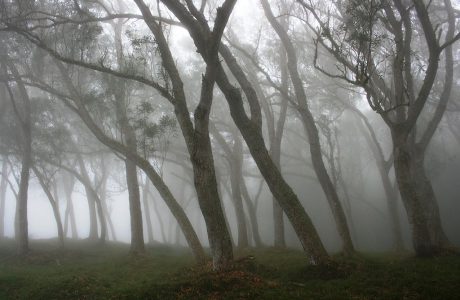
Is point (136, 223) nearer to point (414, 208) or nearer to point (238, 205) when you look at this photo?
point (238, 205)

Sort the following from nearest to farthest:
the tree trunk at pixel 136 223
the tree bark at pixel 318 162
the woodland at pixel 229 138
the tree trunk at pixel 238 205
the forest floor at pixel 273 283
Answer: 1. the forest floor at pixel 273 283
2. the woodland at pixel 229 138
3. the tree bark at pixel 318 162
4. the tree trunk at pixel 136 223
5. the tree trunk at pixel 238 205

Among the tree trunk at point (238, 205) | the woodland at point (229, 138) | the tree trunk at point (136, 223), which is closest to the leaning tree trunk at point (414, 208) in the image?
the woodland at point (229, 138)

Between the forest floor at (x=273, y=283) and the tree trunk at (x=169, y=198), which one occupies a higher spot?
the tree trunk at (x=169, y=198)

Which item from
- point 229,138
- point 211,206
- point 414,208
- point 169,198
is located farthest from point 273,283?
point 229,138

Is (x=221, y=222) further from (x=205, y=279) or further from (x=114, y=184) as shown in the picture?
(x=114, y=184)

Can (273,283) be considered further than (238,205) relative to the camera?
No

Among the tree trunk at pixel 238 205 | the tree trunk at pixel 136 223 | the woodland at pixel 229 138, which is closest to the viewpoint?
the woodland at pixel 229 138

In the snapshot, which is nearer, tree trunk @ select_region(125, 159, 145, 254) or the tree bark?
the tree bark

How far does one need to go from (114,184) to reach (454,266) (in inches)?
1475

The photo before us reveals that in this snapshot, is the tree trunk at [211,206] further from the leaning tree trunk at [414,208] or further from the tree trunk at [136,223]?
the tree trunk at [136,223]

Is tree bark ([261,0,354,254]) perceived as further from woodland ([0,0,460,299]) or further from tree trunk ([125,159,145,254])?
tree trunk ([125,159,145,254])

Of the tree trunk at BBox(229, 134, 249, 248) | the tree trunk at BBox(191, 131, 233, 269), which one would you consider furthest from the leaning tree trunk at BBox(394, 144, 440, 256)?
the tree trunk at BBox(229, 134, 249, 248)

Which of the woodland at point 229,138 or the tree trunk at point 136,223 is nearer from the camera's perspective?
the woodland at point 229,138

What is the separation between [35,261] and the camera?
1820 centimetres
